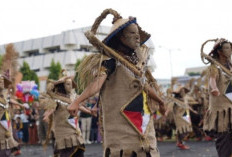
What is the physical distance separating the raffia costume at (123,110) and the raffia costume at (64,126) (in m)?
4.04

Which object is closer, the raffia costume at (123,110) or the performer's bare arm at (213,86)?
the raffia costume at (123,110)

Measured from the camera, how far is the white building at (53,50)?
7818cm

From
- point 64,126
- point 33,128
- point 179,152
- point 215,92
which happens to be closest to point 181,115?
point 179,152

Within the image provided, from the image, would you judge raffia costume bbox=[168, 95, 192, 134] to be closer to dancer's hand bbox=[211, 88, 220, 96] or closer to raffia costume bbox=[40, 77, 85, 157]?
raffia costume bbox=[40, 77, 85, 157]

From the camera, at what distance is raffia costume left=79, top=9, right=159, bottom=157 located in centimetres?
449

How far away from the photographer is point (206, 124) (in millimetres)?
7625

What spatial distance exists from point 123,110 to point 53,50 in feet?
272

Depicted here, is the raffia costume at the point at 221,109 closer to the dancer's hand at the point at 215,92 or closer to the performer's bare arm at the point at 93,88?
the dancer's hand at the point at 215,92

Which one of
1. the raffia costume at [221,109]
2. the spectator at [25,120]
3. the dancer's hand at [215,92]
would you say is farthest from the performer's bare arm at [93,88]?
the spectator at [25,120]

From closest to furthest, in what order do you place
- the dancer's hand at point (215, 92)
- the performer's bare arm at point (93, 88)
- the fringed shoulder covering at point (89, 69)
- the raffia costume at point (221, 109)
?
the performer's bare arm at point (93, 88)
the fringed shoulder covering at point (89, 69)
the dancer's hand at point (215, 92)
the raffia costume at point (221, 109)

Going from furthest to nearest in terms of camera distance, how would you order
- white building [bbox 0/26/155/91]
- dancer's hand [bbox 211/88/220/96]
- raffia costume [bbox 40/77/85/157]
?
Answer: white building [bbox 0/26/155/91] < raffia costume [bbox 40/77/85/157] < dancer's hand [bbox 211/88/220/96]

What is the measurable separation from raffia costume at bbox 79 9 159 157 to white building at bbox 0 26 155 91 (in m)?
64.8

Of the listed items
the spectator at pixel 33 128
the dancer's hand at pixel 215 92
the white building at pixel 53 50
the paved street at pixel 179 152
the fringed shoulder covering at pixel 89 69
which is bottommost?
the paved street at pixel 179 152

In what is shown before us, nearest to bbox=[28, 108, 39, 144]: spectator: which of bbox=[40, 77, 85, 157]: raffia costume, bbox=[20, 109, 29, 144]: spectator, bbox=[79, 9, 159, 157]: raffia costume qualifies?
bbox=[20, 109, 29, 144]: spectator
